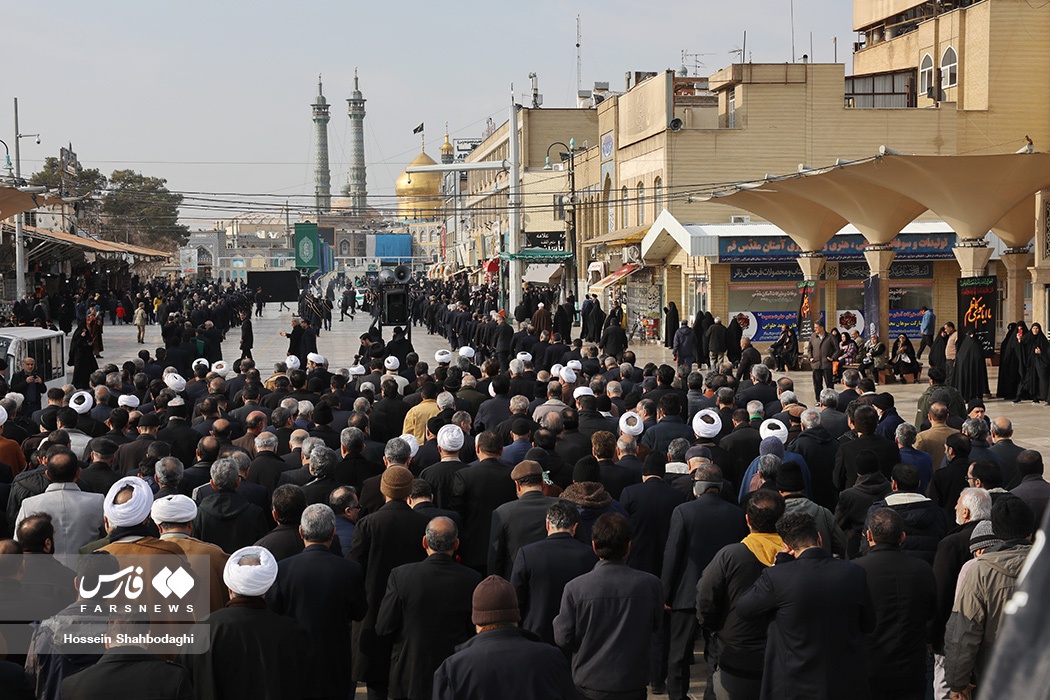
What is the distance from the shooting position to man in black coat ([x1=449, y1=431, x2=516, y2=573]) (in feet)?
25.5

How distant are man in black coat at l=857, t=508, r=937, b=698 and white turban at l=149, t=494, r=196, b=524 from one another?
3.39 metres

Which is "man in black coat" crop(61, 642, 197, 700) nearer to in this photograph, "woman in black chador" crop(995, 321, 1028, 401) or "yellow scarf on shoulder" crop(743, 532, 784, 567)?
"yellow scarf on shoulder" crop(743, 532, 784, 567)

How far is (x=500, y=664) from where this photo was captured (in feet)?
13.7

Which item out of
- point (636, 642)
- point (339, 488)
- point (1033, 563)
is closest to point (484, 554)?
point (339, 488)

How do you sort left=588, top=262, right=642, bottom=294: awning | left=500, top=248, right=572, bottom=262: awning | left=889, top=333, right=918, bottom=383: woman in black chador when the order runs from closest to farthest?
left=889, top=333, right=918, bottom=383: woman in black chador < left=588, top=262, right=642, bottom=294: awning < left=500, top=248, right=572, bottom=262: awning

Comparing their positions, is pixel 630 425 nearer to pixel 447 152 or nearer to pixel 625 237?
pixel 625 237

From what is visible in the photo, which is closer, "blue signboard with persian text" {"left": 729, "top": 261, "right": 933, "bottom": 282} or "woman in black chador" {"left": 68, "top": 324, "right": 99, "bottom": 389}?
"woman in black chador" {"left": 68, "top": 324, "right": 99, "bottom": 389}

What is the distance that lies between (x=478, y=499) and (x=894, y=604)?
3.07 meters

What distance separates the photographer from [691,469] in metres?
7.64

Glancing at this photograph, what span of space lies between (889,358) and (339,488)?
786 inches

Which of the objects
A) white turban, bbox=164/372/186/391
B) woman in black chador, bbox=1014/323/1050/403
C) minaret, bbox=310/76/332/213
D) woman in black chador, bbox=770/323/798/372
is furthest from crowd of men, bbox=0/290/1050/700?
minaret, bbox=310/76/332/213

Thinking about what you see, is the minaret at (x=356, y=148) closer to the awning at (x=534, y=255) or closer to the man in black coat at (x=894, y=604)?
the awning at (x=534, y=255)

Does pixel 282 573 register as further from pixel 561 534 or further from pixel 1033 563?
pixel 1033 563

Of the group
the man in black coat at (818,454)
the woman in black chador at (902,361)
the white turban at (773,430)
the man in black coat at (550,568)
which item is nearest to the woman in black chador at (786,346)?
the woman in black chador at (902,361)
